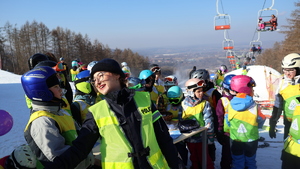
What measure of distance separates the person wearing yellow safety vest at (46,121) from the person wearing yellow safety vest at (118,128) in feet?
0.65

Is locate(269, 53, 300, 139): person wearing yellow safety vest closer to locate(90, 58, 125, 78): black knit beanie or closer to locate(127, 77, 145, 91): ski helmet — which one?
locate(127, 77, 145, 91): ski helmet

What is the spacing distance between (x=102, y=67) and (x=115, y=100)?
300mm

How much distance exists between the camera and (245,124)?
3361mm

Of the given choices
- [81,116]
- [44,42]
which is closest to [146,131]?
[81,116]

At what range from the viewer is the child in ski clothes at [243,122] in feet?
11.0

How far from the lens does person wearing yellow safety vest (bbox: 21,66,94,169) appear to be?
1671 mm

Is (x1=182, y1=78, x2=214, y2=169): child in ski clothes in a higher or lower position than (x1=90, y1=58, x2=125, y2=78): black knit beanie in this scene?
lower

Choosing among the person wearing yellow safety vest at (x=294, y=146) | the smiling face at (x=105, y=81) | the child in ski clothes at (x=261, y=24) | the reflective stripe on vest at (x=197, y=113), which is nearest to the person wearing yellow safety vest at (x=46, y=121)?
the smiling face at (x=105, y=81)

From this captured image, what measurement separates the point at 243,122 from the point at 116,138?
250 centimetres

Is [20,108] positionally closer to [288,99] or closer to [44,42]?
[288,99]

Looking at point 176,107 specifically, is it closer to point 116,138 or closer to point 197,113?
point 197,113

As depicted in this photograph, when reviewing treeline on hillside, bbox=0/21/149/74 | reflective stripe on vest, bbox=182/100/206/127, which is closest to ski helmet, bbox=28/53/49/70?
reflective stripe on vest, bbox=182/100/206/127

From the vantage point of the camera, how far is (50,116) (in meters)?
1.83

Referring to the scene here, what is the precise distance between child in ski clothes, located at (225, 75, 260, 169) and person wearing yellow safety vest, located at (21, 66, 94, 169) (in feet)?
8.01
